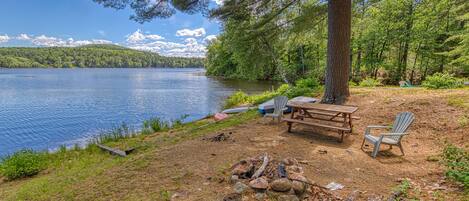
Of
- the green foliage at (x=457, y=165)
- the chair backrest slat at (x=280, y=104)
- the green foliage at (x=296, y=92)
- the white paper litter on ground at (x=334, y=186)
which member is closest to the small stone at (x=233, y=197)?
the white paper litter on ground at (x=334, y=186)

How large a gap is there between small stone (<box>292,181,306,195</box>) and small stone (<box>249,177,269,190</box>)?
0.30m

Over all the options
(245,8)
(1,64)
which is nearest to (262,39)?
(245,8)

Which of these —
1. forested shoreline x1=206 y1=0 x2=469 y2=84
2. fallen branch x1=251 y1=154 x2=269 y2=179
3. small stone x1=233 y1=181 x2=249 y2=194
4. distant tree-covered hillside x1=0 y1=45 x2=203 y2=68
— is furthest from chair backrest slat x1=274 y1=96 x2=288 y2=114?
distant tree-covered hillside x1=0 y1=45 x2=203 y2=68

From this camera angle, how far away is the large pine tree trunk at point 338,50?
685cm

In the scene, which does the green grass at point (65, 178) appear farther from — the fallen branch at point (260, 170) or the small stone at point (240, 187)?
the fallen branch at point (260, 170)

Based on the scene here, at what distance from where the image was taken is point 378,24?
59.5 feet

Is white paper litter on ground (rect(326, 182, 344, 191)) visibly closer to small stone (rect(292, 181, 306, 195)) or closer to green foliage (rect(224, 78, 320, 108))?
small stone (rect(292, 181, 306, 195))

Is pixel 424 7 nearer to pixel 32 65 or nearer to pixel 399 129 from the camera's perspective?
pixel 399 129

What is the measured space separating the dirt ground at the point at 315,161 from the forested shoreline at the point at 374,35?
422 cm

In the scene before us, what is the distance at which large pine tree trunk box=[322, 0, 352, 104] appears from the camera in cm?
685

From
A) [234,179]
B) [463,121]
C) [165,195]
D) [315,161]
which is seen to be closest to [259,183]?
[234,179]

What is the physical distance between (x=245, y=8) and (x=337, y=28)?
288 cm

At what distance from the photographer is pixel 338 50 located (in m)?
6.96

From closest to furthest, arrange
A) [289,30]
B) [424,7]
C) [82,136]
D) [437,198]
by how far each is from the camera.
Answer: [437,198] < [289,30] < [82,136] < [424,7]
